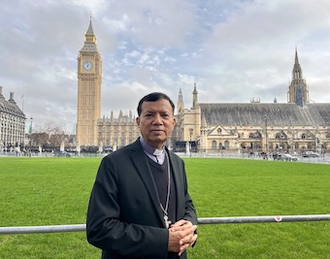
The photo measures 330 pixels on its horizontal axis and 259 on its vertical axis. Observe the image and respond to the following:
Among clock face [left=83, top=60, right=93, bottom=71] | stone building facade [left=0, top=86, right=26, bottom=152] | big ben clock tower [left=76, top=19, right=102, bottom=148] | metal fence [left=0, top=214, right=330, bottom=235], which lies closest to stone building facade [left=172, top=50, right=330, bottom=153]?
big ben clock tower [left=76, top=19, right=102, bottom=148]

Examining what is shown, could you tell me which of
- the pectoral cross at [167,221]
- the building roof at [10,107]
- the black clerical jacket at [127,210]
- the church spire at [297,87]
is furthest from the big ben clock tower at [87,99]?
the pectoral cross at [167,221]

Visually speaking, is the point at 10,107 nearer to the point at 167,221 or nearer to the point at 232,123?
the point at 232,123

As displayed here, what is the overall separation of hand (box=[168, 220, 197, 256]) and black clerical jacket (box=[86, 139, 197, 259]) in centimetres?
5

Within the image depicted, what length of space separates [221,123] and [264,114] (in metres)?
12.9

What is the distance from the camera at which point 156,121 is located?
2137 millimetres

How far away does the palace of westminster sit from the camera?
73.9m

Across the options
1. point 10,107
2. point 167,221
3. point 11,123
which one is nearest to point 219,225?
point 167,221

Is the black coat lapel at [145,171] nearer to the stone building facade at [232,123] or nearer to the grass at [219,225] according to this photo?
the grass at [219,225]

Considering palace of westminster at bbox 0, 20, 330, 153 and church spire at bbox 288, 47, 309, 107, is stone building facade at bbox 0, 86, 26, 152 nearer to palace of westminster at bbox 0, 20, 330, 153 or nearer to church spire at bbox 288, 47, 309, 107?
palace of westminster at bbox 0, 20, 330, 153

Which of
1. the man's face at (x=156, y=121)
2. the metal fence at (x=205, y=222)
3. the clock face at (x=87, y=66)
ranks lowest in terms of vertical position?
the metal fence at (x=205, y=222)

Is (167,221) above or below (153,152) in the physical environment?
below

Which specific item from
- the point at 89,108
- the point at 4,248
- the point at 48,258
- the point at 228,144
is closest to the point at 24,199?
the point at 4,248

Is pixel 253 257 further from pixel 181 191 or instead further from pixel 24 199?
pixel 24 199

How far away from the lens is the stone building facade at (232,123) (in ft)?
241
